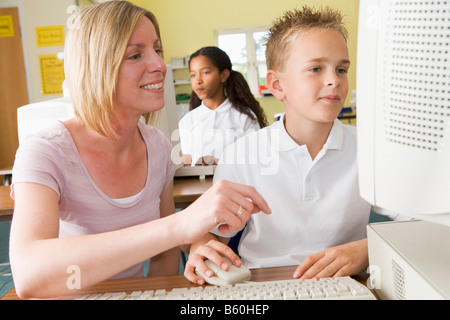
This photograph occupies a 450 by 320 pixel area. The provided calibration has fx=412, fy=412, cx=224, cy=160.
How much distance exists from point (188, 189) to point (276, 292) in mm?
954

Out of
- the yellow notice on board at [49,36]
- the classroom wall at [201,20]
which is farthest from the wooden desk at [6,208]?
the classroom wall at [201,20]

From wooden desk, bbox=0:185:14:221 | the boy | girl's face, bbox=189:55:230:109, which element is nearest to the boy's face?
the boy

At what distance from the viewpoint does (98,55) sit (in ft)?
2.71

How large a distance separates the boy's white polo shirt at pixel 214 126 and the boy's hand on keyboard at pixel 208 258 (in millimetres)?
1510

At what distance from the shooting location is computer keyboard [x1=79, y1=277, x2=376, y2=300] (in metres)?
0.54

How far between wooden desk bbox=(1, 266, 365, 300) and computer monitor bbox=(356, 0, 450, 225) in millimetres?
259

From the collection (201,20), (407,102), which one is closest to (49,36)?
(201,20)

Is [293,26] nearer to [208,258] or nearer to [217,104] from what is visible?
[208,258]

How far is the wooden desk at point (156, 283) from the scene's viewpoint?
0.67m

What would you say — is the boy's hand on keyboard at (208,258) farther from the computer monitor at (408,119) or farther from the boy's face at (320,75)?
the boy's face at (320,75)

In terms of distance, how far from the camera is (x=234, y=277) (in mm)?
656
